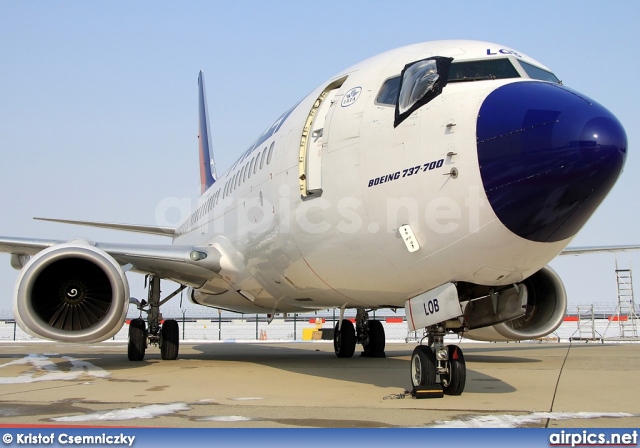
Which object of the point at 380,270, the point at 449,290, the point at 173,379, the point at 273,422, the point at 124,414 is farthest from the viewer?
the point at 173,379

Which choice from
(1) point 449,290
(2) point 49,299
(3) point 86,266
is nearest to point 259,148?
(3) point 86,266

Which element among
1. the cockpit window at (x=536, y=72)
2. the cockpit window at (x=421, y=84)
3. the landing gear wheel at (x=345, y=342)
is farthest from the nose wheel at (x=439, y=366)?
the landing gear wheel at (x=345, y=342)

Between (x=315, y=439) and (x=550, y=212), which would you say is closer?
(x=315, y=439)

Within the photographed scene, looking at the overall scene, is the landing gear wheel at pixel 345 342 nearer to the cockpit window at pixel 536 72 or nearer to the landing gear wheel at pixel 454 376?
the landing gear wheel at pixel 454 376

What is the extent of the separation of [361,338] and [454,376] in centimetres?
783

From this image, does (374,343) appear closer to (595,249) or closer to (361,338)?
(361,338)

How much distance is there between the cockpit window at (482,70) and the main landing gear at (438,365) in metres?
2.58

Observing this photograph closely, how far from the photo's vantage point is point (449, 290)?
700 cm

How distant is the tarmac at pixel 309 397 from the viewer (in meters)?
5.61

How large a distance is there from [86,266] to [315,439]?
774 cm

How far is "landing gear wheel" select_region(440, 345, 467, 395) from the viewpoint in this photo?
7.21 meters

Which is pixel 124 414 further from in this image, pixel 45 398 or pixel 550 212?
pixel 550 212

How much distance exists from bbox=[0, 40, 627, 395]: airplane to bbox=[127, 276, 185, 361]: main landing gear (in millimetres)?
2772

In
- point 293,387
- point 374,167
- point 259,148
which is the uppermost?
point 259,148
